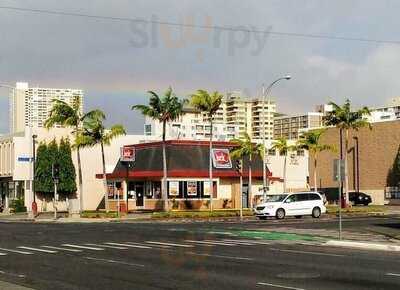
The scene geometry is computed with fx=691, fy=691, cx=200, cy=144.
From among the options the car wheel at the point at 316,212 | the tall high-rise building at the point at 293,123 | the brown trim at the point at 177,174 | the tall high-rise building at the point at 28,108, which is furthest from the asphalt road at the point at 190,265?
the tall high-rise building at the point at 293,123

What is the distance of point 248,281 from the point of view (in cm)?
1427

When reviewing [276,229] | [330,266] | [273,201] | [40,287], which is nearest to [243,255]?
[330,266]

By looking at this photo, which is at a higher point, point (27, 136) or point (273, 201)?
point (27, 136)

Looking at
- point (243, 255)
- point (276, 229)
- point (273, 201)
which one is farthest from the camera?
point (273, 201)

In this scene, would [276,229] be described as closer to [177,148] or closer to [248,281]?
[248,281]

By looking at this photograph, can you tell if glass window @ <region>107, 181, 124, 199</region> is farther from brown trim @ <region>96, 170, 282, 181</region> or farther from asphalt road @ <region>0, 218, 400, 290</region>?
asphalt road @ <region>0, 218, 400, 290</region>

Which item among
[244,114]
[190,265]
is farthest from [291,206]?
[244,114]

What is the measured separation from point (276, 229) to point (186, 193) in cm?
2758

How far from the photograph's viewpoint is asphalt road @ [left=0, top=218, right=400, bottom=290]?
14.0m

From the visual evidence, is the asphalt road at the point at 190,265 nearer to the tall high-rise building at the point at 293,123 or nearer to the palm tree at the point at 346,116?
the palm tree at the point at 346,116

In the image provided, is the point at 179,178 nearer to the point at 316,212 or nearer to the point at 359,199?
the point at 316,212

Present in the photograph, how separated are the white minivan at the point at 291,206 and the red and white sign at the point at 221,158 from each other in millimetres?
16333

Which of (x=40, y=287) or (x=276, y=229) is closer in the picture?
(x=40, y=287)

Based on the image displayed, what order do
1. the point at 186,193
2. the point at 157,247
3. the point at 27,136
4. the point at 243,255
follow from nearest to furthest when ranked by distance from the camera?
the point at 243,255 → the point at 157,247 → the point at 186,193 → the point at 27,136
